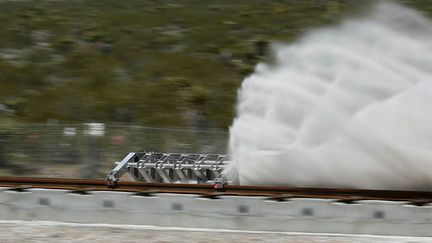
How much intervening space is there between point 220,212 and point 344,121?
2765 millimetres

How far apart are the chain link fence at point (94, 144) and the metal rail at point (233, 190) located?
108 inches

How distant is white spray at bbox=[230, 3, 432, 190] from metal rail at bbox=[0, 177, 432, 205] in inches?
17.8

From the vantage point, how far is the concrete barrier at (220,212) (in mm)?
9336

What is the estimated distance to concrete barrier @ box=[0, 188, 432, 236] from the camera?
9.34 m

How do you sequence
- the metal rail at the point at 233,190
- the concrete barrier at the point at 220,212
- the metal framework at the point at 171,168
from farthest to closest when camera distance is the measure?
the metal framework at the point at 171,168 → the metal rail at the point at 233,190 → the concrete barrier at the point at 220,212

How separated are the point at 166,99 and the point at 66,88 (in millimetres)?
5072

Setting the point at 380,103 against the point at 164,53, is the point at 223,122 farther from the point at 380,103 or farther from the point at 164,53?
the point at 380,103

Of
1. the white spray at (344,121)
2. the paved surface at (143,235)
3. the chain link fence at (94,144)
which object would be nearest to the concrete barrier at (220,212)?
the paved surface at (143,235)

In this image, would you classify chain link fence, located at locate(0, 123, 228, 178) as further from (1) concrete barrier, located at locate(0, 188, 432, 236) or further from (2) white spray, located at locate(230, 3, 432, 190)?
(1) concrete barrier, located at locate(0, 188, 432, 236)

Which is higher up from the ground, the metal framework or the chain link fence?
the metal framework

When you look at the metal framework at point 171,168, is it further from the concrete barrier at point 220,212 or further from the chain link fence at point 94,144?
the chain link fence at point 94,144

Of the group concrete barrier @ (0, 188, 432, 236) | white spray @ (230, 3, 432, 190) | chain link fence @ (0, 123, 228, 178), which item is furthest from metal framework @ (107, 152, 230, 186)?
chain link fence @ (0, 123, 228, 178)

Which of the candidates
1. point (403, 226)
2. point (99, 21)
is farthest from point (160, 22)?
point (403, 226)

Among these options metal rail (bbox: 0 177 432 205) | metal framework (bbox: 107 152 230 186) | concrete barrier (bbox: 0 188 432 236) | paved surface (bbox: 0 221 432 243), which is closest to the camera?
paved surface (bbox: 0 221 432 243)
